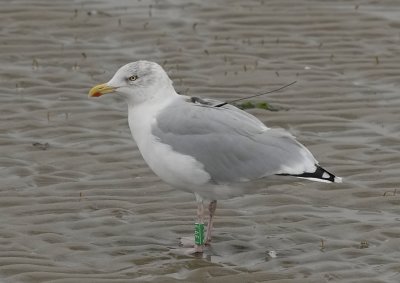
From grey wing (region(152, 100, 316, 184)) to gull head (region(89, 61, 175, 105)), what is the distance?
0.64 feet

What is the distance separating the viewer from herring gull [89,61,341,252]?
26.2 ft

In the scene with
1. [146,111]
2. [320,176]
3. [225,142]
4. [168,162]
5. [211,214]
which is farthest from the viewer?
[211,214]

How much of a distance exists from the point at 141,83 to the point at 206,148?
683 mm

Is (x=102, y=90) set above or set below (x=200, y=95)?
above

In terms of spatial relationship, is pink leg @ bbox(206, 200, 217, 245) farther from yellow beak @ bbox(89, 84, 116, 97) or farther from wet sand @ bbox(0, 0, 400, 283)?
yellow beak @ bbox(89, 84, 116, 97)

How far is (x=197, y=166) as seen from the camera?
801cm

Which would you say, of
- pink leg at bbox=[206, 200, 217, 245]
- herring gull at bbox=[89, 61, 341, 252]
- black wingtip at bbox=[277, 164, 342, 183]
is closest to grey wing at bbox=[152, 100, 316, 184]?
herring gull at bbox=[89, 61, 341, 252]

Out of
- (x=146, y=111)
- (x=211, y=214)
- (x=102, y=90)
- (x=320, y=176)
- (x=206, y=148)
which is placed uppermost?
(x=102, y=90)

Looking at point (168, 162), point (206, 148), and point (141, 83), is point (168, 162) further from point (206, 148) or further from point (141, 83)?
point (141, 83)

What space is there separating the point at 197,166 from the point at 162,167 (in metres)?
0.23

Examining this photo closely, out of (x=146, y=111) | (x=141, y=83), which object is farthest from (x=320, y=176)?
(x=141, y=83)

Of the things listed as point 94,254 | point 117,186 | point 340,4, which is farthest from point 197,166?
point 340,4

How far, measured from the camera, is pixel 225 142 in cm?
809

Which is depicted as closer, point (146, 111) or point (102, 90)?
point (146, 111)
